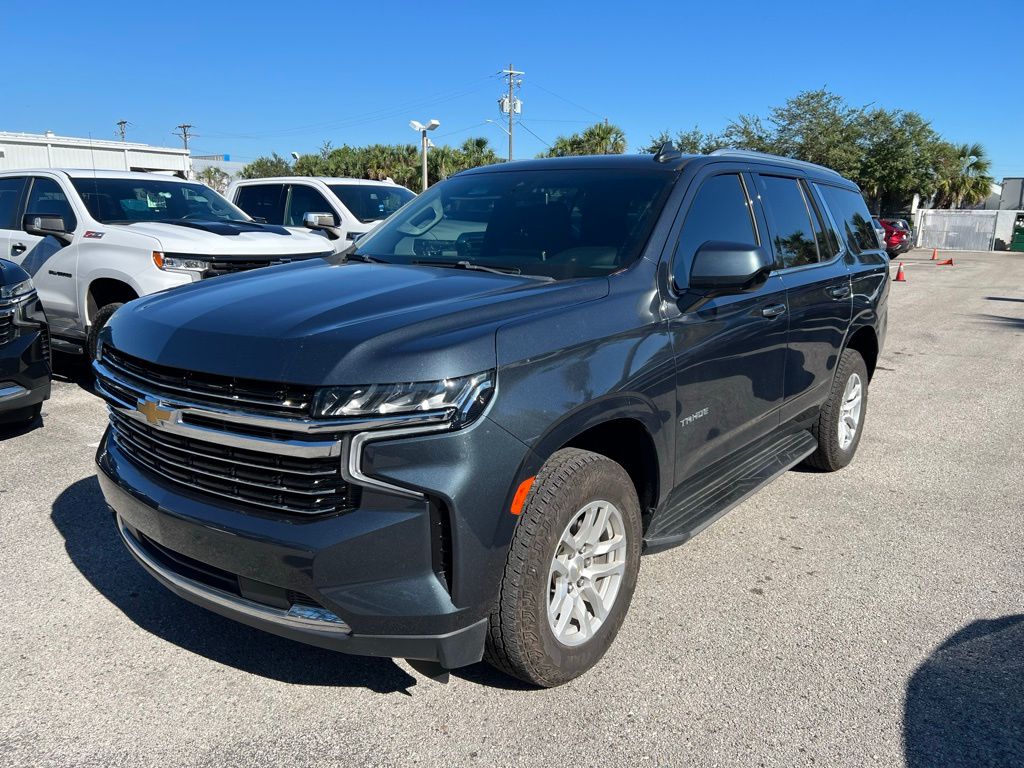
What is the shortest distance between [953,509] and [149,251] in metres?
6.19

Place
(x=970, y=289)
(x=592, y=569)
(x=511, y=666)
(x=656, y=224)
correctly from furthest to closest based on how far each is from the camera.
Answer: (x=970, y=289) < (x=656, y=224) < (x=592, y=569) < (x=511, y=666)

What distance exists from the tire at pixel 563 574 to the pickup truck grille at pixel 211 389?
2.63ft

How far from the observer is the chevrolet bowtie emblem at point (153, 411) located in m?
2.63

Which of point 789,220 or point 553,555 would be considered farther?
point 789,220

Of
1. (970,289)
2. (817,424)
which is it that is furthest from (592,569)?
(970,289)

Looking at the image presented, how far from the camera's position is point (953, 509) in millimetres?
4762

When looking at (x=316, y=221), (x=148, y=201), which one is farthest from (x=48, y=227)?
(x=316, y=221)

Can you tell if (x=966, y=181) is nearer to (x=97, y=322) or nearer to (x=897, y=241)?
(x=897, y=241)

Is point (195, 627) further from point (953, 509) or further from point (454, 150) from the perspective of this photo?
point (454, 150)

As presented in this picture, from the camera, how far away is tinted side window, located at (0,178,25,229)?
7.82 m

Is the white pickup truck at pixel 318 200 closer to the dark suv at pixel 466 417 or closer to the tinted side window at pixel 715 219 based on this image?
the dark suv at pixel 466 417

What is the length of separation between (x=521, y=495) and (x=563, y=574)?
0.45 m

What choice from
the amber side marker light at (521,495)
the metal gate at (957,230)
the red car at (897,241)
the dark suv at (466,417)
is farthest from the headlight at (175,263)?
the metal gate at (957,230)

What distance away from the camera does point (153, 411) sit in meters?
2.67
